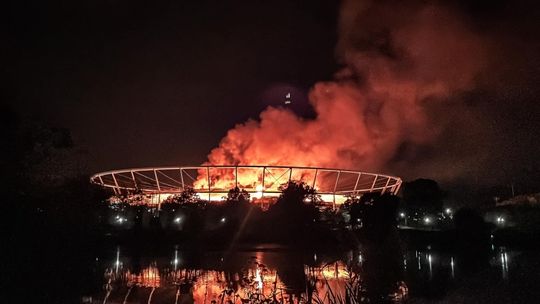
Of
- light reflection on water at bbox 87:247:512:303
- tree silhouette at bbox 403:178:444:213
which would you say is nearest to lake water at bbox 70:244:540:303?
light reflection on water at bbox 87:247:512:303

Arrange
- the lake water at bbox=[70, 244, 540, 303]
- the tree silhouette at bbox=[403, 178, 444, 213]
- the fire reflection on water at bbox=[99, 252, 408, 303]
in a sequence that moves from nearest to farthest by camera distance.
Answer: the fire reflection on water at bbox=[99, 252, 408, 303]
the lake water at bbox=[70, 244, 540, 303]
the tree silhouette at bbox=[403, 178, 444, 213]

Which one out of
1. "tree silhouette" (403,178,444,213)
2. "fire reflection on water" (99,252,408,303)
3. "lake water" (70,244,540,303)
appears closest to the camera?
"fire reflection on water" (99,252,408,303)

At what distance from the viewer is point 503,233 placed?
1623 inches

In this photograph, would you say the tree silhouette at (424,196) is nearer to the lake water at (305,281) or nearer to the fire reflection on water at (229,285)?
the lake water at (305,281)

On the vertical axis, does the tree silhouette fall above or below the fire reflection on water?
above

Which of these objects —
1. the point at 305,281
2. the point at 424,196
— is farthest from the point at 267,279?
the point at 424,196

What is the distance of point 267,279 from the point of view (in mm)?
14438

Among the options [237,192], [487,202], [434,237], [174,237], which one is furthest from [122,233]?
[487,202]

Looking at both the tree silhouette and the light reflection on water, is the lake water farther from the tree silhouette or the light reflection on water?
the tree silhouette

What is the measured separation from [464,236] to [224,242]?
20659mm

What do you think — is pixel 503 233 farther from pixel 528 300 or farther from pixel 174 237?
pixel 528 300

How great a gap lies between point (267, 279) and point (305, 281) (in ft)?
4.14

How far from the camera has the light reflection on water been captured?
11375 mm

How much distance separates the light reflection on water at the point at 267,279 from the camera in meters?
11.4
